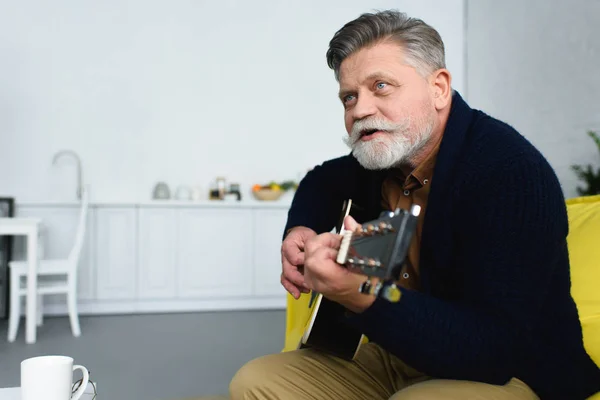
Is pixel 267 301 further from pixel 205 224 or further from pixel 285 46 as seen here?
pixel 285 46

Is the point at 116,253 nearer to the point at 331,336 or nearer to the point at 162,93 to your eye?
the point at 162,93

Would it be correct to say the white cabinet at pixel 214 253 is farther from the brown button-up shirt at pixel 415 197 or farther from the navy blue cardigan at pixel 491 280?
the navy blue cardigan at pixel 491 280

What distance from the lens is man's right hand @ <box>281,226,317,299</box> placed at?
1307mm

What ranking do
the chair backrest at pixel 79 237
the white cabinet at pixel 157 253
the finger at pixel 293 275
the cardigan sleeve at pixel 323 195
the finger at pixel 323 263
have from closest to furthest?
the finger at pixel 323 263, the finger at pixel 293 275, the cardigan sleeve at pixel 323 195, the chair backrest at pixel 79 237, the white cabinet at pixel 157 253

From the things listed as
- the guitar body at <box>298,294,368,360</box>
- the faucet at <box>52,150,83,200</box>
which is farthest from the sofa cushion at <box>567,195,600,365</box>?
the faucet at <box>52,150,83,200</box>

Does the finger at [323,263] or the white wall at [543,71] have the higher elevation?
the white wall at [543,71]

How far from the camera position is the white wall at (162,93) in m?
4.61

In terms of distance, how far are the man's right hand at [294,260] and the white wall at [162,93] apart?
356 cm

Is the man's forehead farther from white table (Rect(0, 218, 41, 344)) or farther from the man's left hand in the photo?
white table (Rect(0, 218, 41, 344))

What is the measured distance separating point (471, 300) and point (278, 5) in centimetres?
460

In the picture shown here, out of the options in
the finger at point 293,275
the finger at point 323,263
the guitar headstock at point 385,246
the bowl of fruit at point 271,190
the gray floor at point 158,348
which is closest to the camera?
the guitar headstock at point 385,246

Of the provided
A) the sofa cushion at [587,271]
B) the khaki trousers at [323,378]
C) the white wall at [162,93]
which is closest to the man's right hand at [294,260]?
the khaki trousers at [323,378]

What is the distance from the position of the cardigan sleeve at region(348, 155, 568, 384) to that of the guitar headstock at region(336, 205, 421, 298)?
22 cm

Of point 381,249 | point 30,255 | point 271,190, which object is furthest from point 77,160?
point 381,249
